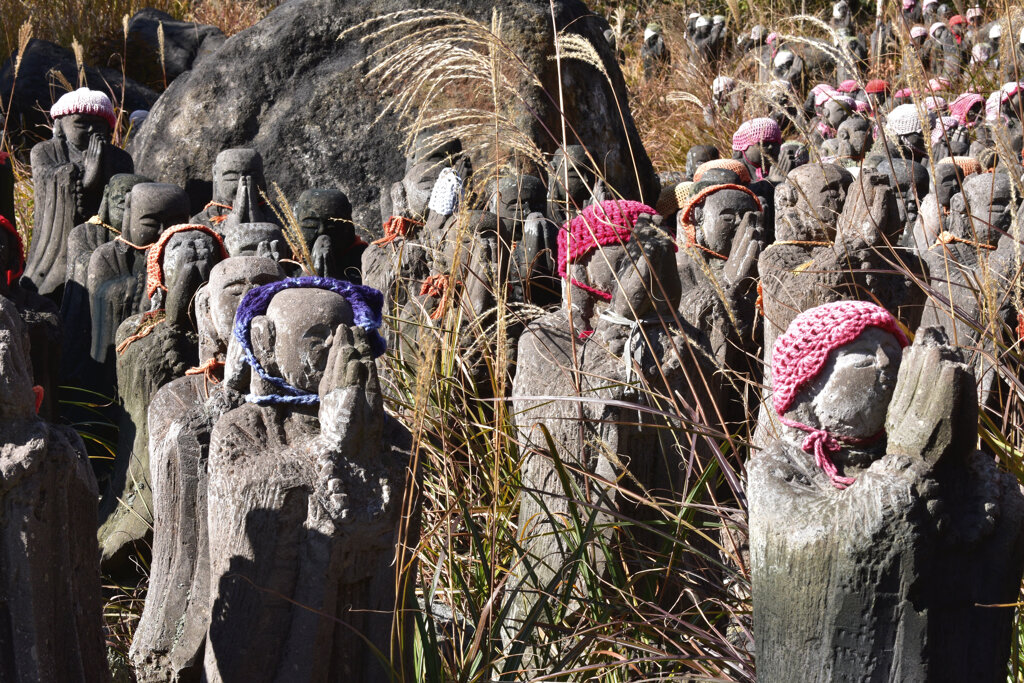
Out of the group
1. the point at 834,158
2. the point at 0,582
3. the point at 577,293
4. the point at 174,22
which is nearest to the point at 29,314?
the point at 577,293

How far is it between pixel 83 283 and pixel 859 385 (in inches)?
237

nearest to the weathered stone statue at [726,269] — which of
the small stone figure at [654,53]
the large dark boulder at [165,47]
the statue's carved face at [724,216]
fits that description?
the statue's carved face at [724,216]

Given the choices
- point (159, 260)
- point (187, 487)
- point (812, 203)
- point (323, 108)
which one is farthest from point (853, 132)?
point (187, 487)

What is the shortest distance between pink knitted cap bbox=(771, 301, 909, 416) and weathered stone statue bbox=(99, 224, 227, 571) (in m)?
→ 3.36

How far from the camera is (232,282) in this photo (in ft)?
13.1

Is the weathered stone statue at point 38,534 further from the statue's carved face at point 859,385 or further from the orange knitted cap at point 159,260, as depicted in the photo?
the orange knitted cap at point 159,260

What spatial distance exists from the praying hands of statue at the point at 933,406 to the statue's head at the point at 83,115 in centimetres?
773

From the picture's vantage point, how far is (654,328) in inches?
161

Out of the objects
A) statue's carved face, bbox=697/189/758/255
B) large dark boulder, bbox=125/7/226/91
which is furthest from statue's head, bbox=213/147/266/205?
large dark boulder, bbox=125/7/226/91

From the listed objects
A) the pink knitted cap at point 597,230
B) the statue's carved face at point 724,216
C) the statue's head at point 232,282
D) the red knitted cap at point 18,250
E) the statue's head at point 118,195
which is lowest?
the statue's head at point 232,282

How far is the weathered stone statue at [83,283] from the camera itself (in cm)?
679

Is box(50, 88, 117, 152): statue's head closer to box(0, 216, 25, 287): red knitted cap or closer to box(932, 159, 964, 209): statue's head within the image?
box(0, 216, 25, 287): red knitted cap

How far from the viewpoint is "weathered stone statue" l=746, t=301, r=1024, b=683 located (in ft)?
6.95

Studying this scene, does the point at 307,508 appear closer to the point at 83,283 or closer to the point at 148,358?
the point at 148,358
